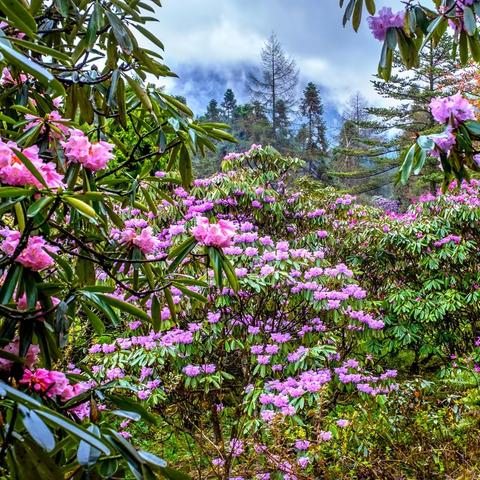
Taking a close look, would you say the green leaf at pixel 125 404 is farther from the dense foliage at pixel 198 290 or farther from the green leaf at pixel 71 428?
the green leaf at pixel 71 428

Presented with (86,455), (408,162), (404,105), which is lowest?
(86,455)

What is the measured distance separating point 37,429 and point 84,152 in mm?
759

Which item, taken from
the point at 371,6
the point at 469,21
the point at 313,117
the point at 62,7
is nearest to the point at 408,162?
the point at 469,21

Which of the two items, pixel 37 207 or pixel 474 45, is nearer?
pixel 37 207

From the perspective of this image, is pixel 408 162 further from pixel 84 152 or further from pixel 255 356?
pixel 255 356

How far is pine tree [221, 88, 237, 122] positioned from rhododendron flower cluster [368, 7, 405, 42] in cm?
3419

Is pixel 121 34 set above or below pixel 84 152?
above

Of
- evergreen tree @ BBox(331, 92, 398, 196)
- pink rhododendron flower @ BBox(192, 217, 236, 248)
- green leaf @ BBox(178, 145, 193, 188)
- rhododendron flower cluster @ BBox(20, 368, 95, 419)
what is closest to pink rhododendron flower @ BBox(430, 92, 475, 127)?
pink rhododendron flower @ BBox(192, 217, 236, 248)

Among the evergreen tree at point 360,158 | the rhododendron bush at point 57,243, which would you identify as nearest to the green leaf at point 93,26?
the rhododendron bush at point 57,243

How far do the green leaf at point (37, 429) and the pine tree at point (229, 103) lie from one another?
3517 cm

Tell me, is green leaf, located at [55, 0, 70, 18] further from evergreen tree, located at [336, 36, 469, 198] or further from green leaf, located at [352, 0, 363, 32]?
evergreen tree, located at [336, 36, 469, 198]

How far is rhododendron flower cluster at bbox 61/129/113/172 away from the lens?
110 centimetres

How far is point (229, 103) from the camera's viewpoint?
3516 centimetres

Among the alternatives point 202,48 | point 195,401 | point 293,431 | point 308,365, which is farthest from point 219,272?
point 202,48
